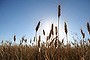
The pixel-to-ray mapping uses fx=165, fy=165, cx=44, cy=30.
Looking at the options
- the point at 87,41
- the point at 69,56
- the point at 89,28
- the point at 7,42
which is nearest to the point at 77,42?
the point at 87,41

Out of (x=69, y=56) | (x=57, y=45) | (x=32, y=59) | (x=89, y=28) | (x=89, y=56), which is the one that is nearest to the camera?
(x=57, y=45)

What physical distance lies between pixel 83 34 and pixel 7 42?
3062 mm

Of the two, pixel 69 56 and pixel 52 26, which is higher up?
pixel 52 26

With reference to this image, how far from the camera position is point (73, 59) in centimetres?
341

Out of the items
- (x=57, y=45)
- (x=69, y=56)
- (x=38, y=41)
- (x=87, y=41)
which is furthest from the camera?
(x=87, y=41)

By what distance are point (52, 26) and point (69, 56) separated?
1335 millimetres

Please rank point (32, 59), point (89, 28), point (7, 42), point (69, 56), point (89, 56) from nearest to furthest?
point (89, 28) → point (32, 59) → point (89, 56) → point (69, 56) → point (7, 42)

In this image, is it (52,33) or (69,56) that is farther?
(69,56)

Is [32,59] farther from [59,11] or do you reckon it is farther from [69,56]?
[59,11]

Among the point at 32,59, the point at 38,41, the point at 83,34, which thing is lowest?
the point at 32,59

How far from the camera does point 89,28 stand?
9.11ft

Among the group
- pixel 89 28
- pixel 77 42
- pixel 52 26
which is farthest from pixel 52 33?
pixel 77 42

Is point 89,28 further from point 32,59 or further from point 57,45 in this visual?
point 32,59

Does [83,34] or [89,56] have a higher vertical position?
[83,34]
